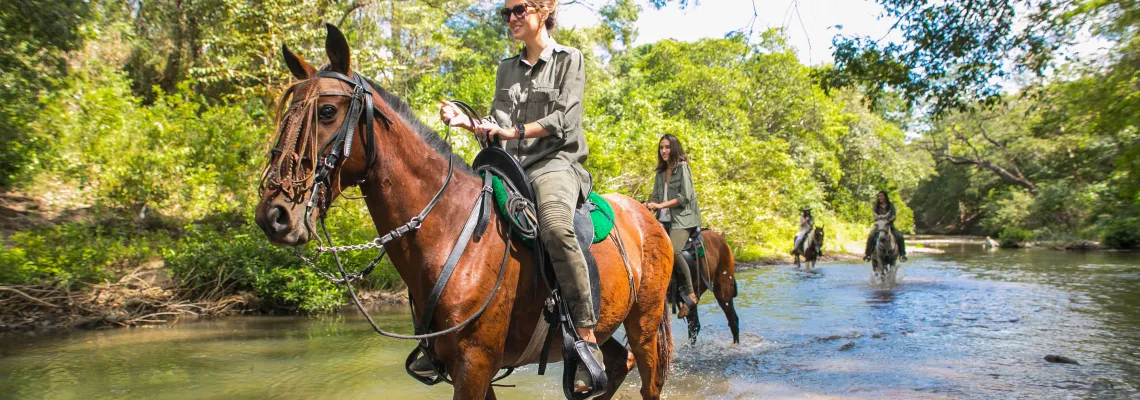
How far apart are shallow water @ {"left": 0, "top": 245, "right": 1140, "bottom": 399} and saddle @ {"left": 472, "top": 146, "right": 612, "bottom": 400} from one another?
9.60 feet

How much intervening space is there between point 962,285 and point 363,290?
13436 millimetres

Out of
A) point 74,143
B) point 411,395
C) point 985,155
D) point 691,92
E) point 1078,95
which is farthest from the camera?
point 985,155

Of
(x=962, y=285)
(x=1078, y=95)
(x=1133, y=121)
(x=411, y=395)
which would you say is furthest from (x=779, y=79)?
(x=411, y=395)

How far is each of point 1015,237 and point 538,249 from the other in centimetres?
4220

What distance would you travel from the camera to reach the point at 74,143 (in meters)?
11.6

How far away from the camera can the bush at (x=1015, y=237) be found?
36.4 metres

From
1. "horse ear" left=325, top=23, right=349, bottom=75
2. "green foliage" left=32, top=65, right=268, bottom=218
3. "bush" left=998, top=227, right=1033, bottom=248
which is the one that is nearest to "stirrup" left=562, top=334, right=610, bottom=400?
"horse ear" left=325, top=23, right=349, bottom=75

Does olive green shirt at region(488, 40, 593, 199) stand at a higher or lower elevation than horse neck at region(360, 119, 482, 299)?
higher

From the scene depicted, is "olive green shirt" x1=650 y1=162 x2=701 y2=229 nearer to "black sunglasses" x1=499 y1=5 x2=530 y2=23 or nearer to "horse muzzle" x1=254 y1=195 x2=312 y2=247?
"black sunglasses" x1=499 y1=5 x2=530 y2=23

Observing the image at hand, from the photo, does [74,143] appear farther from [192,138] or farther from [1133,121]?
[1133,121]

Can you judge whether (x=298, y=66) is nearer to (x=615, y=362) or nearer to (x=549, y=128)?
(x=549, y=128)

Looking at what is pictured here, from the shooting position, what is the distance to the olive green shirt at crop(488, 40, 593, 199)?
3.42 meters

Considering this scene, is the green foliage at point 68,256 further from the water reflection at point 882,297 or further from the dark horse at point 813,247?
the dark horse at point 813,247

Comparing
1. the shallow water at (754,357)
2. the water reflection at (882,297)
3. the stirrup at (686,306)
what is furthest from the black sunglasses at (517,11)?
the water reflection at (882,297)
